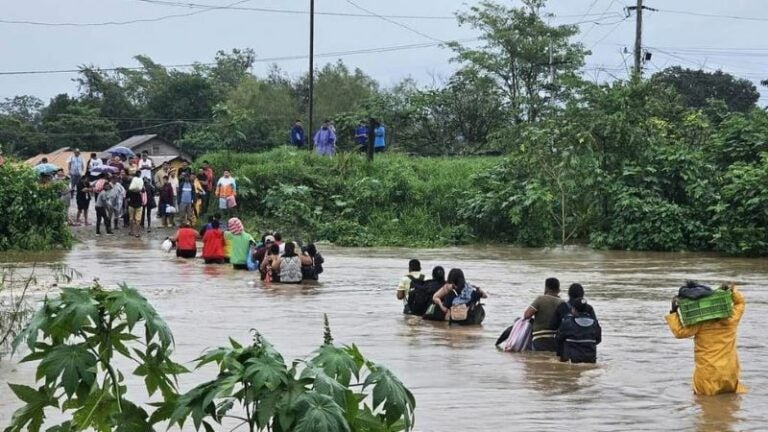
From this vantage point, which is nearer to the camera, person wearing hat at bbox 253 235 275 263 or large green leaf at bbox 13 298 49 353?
large green leaf at bbox 13 298 49 353

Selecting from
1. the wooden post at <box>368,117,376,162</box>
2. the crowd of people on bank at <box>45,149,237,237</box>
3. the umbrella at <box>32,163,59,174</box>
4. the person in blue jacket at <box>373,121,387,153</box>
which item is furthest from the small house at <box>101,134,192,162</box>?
the umbrella at <box>32,163,59,174</box>

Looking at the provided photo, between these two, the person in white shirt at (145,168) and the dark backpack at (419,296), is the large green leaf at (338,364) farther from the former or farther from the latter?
the person in white shirt at (145,168)

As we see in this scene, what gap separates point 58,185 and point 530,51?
37.2 m

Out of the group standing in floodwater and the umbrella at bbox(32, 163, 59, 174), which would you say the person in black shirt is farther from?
the umbrella at bbox(32, 163, 59, 174)

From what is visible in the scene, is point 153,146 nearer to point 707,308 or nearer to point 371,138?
point 371,138

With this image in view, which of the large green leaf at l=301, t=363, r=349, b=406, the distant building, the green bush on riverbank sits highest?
the distant building

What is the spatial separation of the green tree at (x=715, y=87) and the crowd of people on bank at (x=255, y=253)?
5606 cm

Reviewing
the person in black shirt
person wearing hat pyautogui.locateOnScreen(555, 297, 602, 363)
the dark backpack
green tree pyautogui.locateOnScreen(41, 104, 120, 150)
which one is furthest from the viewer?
green tree pyautogui.locateOnScreen(41, 104, 120, 150)

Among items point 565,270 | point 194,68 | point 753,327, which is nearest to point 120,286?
point 753,327

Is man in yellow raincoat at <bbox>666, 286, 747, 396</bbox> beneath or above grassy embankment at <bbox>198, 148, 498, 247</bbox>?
beneath

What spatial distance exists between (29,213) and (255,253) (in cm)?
747

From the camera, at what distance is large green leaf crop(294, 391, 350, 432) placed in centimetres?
423

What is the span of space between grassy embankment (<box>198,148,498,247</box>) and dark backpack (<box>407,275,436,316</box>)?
49.8 ft

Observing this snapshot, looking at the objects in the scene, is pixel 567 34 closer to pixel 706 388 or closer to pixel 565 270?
pixel 565 270
